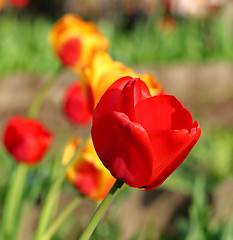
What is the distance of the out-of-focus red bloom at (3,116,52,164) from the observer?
3.58ft

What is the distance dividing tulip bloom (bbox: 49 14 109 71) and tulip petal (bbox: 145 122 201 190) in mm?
897

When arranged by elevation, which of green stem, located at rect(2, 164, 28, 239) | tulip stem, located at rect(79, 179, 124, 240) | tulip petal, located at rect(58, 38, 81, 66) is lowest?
green stem, located at rect(2, 164, 28, 239)

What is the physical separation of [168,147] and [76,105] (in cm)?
83

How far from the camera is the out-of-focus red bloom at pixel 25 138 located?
43.0 inches

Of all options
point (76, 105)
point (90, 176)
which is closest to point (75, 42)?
point (76, 105)

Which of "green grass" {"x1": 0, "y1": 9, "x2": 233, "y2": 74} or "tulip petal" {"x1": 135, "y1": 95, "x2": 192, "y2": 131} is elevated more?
"tulip petal" {"x1": 135, "y1": 95, "x2": 192, "y2": 131}

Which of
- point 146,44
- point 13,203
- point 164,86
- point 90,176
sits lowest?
point 164,86

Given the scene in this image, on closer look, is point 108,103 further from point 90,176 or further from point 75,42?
point 75,42

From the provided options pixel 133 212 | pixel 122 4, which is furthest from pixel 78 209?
pixel 122 4

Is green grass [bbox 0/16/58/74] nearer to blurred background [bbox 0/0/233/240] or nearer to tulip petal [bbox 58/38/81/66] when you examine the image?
blurred background [bbox 0/0/233/240]

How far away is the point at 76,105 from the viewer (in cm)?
137

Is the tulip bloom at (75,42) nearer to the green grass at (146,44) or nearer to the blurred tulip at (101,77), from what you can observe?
the blurred tulip at (101,77)

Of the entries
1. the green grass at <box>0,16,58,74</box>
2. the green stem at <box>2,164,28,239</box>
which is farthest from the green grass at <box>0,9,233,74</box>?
the green stem at <box>2,164,28,239</box>

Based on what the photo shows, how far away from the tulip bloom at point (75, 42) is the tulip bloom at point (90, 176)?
0.50 m
